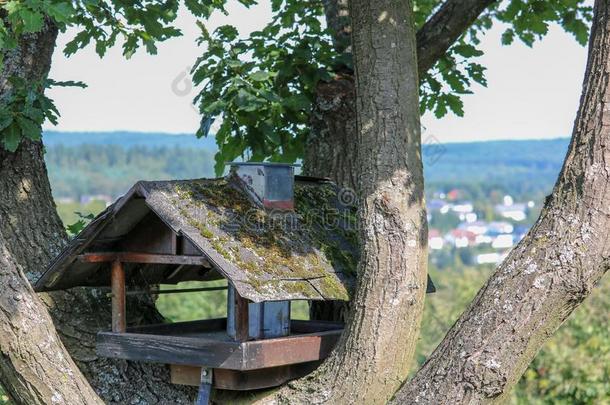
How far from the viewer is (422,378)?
3.57 meters

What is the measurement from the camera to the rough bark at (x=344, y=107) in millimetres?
4941

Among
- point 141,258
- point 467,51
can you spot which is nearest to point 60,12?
point 141,258

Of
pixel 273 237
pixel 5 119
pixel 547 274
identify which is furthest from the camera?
pixel 5 119

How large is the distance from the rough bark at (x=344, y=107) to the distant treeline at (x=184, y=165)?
5573 centimetres

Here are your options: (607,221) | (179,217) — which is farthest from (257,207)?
(607,221)

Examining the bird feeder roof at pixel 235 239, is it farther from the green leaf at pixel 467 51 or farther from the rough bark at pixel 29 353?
the green leaf at pixel 467 51

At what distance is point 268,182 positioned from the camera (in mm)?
4090

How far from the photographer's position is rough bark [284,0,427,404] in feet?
12.5

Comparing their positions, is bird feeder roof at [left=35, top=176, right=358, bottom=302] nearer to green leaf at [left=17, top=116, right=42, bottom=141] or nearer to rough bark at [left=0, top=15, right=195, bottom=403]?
rough bark at [left=0, top=15, right=195, bottom=403]

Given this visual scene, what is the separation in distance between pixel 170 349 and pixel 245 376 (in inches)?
13.5

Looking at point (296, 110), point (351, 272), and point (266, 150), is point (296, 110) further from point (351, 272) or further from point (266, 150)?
point (351, 272)

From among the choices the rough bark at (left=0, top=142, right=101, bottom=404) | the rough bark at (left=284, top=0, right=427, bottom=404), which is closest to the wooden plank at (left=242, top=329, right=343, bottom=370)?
the rough bark at (left=284, top=0, right=427, bottom=404)

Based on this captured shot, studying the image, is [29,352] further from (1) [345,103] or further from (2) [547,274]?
(1) [345,103]

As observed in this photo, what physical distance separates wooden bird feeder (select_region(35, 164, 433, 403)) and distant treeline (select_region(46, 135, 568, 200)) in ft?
186
